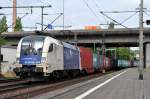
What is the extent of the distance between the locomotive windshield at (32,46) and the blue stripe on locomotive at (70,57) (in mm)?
5224

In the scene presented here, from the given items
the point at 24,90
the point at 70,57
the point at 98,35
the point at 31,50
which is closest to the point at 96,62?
the point at 70,57

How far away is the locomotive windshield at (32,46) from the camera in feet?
92.1

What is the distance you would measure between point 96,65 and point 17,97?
41228 millimetres

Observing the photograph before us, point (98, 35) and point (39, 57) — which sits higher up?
point (98, 35)

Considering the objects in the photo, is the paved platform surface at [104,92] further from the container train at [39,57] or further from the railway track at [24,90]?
the container train at [39,57]

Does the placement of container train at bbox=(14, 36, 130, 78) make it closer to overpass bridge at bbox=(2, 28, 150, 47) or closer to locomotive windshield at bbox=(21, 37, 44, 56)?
locomotive windshield at bbox=(21, 37, 44, 56)

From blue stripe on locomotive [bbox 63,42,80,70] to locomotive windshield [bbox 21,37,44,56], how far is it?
5.22 m

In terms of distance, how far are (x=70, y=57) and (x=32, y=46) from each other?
820 centimetres

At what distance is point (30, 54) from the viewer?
28.1 meters

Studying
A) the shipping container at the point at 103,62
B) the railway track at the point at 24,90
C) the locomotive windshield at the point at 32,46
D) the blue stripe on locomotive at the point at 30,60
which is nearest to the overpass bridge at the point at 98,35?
the shipping container at the point at 103,62

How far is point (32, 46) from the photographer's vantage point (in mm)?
28422

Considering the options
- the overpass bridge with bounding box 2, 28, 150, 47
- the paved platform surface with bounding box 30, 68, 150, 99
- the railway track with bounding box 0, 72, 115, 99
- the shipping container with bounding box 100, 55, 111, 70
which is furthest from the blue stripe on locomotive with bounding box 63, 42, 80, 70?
the overpass bridge with bounding box 2, 28, 150, 47

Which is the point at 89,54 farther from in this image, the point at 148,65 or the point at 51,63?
the point at 148,65

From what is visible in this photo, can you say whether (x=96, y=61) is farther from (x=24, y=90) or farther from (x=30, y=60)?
(x=24, y=90)
